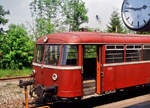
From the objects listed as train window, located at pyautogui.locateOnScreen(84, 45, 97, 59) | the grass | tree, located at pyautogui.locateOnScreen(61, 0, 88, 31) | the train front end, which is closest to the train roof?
the train front end

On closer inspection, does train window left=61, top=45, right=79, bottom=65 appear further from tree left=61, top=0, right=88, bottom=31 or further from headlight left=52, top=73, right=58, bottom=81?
tree left=61, top=0, right=88, bottom=31

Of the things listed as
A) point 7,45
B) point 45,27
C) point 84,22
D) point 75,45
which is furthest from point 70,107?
point 84,22

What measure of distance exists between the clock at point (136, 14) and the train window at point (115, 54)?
18.8ft

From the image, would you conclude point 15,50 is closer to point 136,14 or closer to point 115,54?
point 115,54

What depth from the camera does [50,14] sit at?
83.4ft

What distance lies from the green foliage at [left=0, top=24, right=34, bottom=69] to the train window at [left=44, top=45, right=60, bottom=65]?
9.98 metres

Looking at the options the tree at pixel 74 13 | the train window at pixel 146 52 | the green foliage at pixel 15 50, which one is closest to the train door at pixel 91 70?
the train window at pixel 146 52

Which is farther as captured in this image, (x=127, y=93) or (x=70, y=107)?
(x=127, y=93)

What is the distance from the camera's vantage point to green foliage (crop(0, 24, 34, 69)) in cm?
1712

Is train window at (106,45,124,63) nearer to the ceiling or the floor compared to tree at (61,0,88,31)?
nearer to the floor

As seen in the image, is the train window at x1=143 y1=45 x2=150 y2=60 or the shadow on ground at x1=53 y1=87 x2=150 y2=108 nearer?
the shadow on ground at x1=53 y1=87 x2=150 y2=108

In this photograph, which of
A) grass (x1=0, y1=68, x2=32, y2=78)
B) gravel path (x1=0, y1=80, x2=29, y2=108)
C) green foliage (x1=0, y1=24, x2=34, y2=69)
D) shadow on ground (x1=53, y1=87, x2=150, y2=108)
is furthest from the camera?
green foliage (x1=0, y1=24, x2=34, y2=69)

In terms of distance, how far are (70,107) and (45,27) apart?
15.6 metres

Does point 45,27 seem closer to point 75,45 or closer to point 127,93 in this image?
point 127,93
